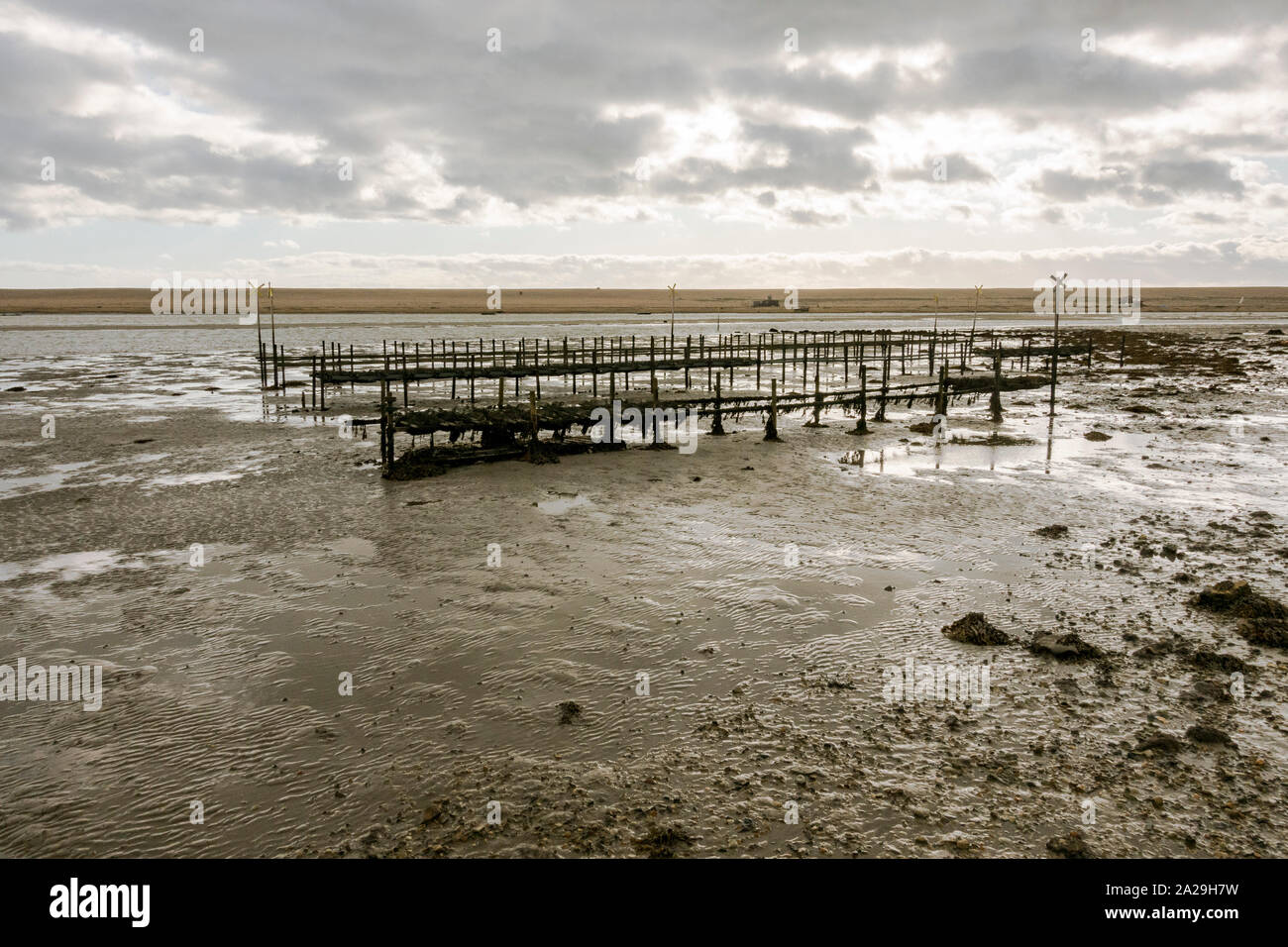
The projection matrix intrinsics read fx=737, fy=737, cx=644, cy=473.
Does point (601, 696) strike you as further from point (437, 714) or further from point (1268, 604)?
point (1268, 604)

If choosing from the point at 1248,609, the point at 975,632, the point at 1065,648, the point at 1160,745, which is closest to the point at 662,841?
the point at 1160,745

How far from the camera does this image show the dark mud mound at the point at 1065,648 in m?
9.20

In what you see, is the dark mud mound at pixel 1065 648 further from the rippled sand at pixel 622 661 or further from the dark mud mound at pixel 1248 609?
the dark mud mound at pixel 1248 609

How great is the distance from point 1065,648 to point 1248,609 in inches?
133

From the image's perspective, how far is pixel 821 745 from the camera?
7.39 m

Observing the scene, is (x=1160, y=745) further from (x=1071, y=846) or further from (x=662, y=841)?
(x=662, y=841)

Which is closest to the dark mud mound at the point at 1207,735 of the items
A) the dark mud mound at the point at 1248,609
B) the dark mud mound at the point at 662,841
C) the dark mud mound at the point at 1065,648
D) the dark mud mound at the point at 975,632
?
the dark mud mound at the point at 1065,648

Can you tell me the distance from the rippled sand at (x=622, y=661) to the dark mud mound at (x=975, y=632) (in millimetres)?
411

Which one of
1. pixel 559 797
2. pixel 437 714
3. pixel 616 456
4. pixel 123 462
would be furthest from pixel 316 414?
pixel 559 797

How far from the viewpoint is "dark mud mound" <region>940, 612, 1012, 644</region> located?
379 inches

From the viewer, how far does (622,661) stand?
30.1ft

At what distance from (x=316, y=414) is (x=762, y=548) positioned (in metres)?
23.4

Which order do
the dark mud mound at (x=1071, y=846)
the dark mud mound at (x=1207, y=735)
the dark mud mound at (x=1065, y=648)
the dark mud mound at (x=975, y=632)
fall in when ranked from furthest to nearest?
the dark mud mound at (x=975, y=632) → the dark mud mound at (x=1065, y=648) → the dark mud mound at (x=1207, y=735) → the dark mud mound at (x=1071, y=846)

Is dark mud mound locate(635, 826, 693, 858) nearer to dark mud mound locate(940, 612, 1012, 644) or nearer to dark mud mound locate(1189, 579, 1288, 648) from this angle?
dark mud mound locate(940, 612, 1012, 644)
